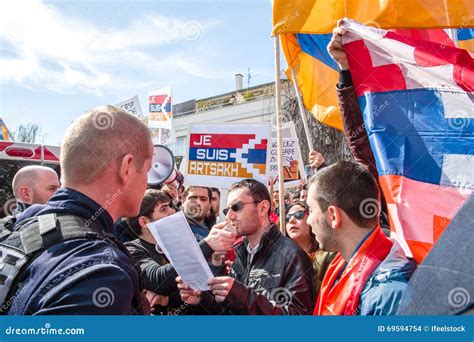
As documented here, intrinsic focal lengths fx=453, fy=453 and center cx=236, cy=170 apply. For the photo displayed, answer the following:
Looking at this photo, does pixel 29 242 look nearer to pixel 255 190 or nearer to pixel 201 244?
pixel 201 244

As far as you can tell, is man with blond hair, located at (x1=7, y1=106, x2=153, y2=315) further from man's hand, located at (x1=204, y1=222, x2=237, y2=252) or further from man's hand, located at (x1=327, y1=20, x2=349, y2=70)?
man's hand, located at (x1=327, y1=20, x2=349, y2=70)

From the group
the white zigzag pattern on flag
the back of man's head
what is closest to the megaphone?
the white zigzag pattern on flag

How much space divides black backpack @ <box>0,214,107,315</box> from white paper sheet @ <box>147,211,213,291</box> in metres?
0.98

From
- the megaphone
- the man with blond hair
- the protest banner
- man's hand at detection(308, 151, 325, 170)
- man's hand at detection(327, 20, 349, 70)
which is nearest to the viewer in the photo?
the man with blond hair

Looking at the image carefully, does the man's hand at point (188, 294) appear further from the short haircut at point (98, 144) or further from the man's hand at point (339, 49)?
the man's hand at point (339, 49)

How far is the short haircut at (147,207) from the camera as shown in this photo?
3609mm

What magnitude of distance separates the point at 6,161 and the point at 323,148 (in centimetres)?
1124

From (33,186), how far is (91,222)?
3.09m

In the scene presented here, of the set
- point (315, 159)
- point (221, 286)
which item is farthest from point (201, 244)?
point (315, 159)

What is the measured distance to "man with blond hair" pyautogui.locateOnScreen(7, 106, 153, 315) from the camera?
1.27 metres

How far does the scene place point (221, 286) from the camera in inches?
95.0

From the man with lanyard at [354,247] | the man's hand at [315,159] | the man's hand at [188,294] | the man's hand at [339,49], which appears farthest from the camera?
the man's hand at [315,159]

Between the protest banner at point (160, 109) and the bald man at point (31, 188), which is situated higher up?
the protest banner at point (160, 109)

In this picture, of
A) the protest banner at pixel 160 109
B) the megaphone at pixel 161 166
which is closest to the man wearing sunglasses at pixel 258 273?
the megaphone at pixel 161 166
